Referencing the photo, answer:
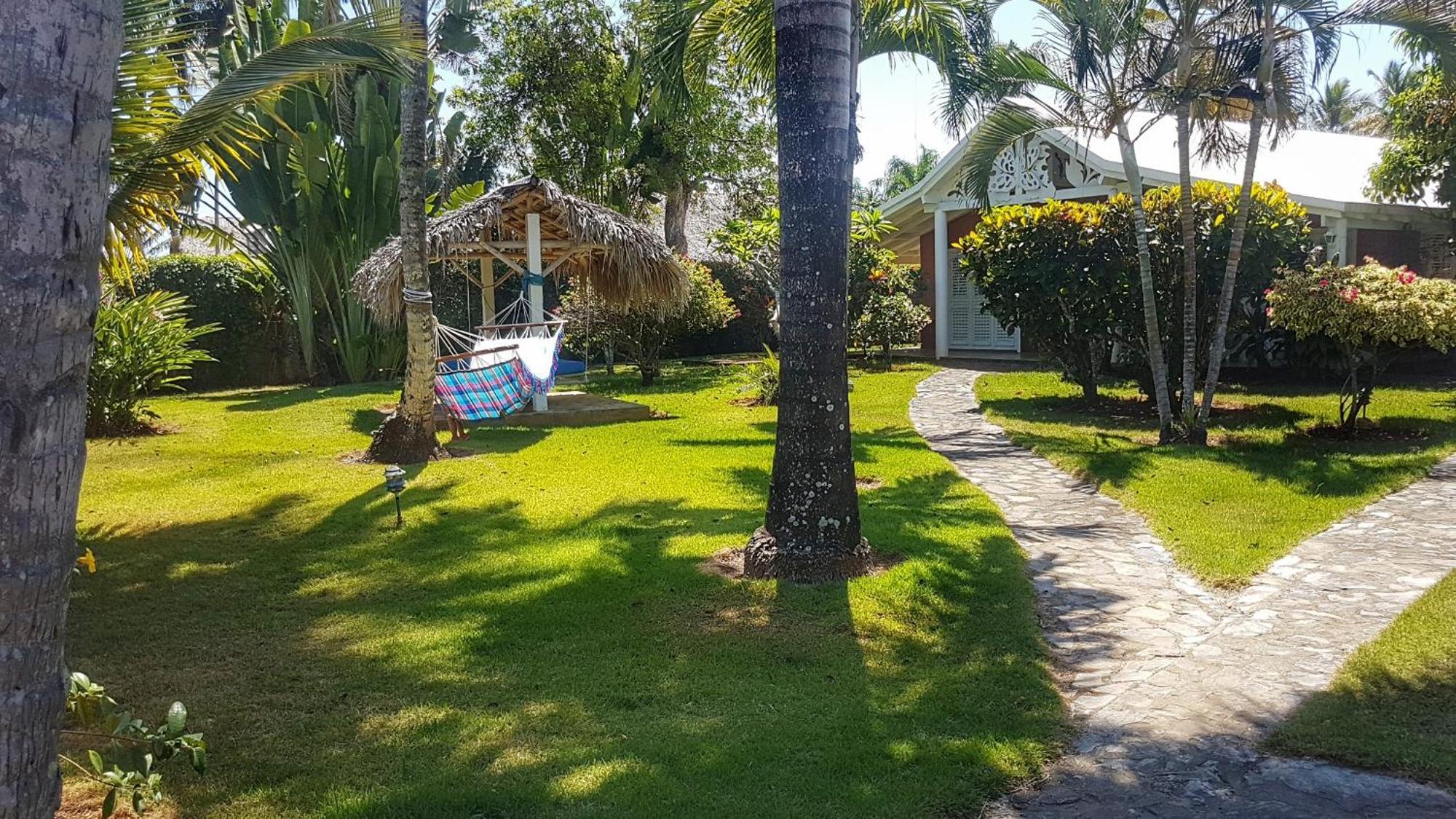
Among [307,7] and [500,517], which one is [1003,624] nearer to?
[500,517]

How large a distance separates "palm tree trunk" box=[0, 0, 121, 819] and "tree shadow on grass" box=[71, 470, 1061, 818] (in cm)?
160

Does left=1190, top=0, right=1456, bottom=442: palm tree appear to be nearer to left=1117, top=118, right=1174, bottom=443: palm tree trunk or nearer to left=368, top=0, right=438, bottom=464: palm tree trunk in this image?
left=1117, top=118, right=1174, bottom=443: palm tree trunk

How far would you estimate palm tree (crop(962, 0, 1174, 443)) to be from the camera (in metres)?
10.0

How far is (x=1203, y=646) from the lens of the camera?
17.4 ft

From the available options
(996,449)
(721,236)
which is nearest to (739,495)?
(996,449)

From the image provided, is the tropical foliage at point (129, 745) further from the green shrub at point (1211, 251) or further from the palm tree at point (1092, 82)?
the green shrub at point (1211, 251)

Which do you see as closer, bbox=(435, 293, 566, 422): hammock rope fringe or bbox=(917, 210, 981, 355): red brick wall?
bbox=(435, 293, 566, 422): hammock rope fringe

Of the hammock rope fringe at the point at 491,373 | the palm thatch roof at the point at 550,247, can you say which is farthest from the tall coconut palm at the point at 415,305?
the palm thatch roof at the point at 550,247

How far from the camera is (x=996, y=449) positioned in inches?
446

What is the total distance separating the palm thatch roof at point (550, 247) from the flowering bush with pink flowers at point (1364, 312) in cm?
782

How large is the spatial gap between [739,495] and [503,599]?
3043 mm

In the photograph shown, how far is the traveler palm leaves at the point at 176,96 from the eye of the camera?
728 cm

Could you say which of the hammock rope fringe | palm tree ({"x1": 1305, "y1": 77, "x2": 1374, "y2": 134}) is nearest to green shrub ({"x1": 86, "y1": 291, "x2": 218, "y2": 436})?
the hammock rope fringe

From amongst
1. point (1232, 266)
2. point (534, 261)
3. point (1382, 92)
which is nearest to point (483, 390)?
point (534, 261)
